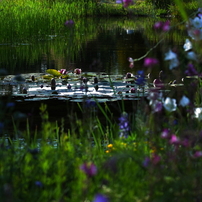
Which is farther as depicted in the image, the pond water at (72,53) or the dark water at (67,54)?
the pond water at (72,53)

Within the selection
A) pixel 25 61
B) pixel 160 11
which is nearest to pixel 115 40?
pixel 25 61

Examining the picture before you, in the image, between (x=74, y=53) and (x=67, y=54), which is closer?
(x=67, y=54)

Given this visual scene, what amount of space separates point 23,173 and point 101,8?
80.9ft

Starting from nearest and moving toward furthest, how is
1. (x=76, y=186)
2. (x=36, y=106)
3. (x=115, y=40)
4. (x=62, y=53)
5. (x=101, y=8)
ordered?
(x=76, y=186) → (x=36, y=106) → (x=62, y=53) → (x=115, y=40) → (x=101, y=8)

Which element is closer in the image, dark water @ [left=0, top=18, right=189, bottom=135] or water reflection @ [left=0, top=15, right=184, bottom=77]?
dark water @ [left=0, top=18, right=189, bottom=135]

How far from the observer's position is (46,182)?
7.92ft

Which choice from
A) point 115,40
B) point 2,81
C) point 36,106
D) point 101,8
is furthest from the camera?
point 101,8

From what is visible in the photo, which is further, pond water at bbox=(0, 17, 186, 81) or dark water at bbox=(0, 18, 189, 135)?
pond water at bbox=(0, 17, 186, 81)

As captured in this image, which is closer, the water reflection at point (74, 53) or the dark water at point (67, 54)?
the dark water at point (67, 54)

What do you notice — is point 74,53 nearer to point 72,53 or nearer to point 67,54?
point 72,53

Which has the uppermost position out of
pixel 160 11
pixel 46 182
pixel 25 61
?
pixel 160 11

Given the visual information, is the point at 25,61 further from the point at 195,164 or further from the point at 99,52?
the point at 195,164

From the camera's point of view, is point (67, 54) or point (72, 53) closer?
point (67, 54)

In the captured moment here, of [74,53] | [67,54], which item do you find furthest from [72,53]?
[67,54]
